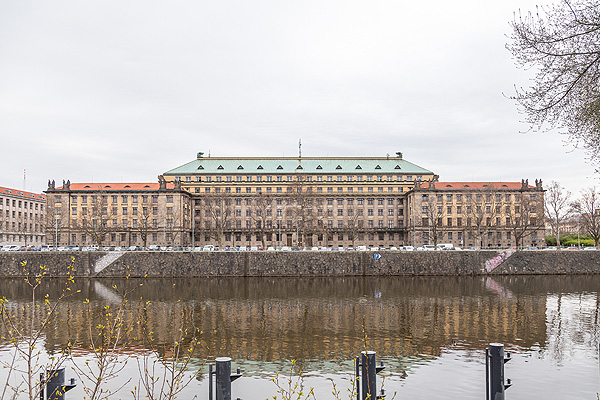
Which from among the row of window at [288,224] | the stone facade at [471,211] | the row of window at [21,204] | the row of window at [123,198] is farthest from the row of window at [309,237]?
the row of window at [21,204]

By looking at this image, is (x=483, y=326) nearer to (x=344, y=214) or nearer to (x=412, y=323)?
(x=412, y=323)

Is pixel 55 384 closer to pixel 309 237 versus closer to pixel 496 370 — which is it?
pixel 496 370

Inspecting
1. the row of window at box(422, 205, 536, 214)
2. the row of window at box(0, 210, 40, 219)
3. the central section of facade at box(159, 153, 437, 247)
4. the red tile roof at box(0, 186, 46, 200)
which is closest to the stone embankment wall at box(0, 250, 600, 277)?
the row of window at box(422, 205, 536, 214)

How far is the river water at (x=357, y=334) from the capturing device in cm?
2019

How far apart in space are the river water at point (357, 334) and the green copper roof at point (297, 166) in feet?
236

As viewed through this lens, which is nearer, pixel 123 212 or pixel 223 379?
pixel 223 379

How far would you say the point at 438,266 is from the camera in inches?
2985

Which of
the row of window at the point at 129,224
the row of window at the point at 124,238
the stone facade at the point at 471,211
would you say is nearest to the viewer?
the row of window at the point at 129,224

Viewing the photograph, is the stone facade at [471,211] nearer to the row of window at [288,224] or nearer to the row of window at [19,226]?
the row of window at [288,224]

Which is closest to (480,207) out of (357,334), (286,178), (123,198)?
(286,178)

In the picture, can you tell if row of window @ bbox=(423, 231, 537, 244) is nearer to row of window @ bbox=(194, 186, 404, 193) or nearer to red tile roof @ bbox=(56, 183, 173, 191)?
row of window @ bbox=(194, 186, 404, 193)

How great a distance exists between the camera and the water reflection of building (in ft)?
88.5

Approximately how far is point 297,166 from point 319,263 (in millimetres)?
57713

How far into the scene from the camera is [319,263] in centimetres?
7556
